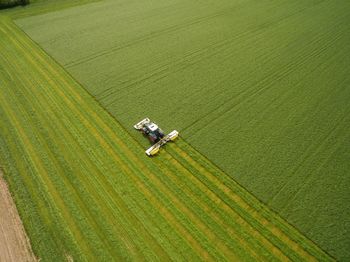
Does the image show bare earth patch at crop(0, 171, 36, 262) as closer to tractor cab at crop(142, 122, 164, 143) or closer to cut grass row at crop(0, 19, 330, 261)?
cut grass row at crop(0, 19, 330, 261)

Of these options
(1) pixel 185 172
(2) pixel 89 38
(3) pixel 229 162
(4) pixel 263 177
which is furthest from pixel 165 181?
(2) pixel 89 38

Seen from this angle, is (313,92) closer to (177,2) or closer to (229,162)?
(229,162)

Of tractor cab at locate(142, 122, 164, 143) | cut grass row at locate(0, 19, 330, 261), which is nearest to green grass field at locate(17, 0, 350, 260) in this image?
tractor cab at locate(142, 122, 164, 143)

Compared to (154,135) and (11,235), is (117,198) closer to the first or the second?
(154,135)

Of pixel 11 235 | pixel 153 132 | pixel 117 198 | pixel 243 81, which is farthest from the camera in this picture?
pixel 243 81

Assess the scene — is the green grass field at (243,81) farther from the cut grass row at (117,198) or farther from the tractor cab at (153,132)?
the cut grass row at (117,198)

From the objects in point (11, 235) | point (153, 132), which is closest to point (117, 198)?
point (153, 132)
